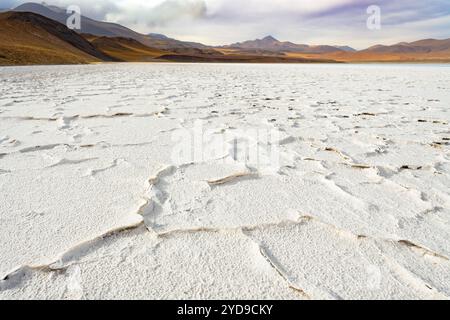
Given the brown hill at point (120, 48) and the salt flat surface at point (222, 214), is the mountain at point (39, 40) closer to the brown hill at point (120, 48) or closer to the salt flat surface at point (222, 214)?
the brown hill at point (120, 48)

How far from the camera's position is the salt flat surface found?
944mm

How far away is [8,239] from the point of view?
3.69 feet

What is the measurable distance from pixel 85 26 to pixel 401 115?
485ft

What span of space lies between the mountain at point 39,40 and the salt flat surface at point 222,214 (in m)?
16.1

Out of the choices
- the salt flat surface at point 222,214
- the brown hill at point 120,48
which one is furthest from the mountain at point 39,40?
the salt flat surface at point 222,214

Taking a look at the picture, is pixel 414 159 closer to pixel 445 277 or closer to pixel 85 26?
pixel 445 277

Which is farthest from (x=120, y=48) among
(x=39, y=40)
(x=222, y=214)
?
(x=222, y=214)

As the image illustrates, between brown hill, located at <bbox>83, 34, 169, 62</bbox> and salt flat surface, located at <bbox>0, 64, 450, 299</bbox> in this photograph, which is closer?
salt flat surface, located at <bbox>0, 64, 450, 299</bbox>

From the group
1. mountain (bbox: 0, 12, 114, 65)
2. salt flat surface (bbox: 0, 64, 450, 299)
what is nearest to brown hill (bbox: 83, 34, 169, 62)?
mountain (bbox: 0, 12, 114, 65)

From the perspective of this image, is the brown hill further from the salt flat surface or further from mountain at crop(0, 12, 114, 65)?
the salt flat surface

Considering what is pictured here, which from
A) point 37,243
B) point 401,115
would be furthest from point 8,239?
point 401,115

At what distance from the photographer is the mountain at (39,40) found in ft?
55.1

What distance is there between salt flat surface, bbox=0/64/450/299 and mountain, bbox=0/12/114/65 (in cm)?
1605
